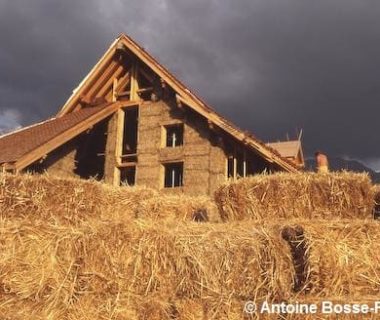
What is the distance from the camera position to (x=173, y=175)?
1983 cm

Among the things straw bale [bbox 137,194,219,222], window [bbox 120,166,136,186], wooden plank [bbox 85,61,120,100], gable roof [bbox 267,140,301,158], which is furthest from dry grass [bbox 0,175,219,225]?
gable roof [bbox 267,140,301,158]

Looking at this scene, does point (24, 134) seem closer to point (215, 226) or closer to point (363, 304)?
point (215, 226)

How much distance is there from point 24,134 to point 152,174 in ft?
17.0

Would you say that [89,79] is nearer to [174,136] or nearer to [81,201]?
[174,136]

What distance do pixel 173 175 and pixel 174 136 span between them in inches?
56.5

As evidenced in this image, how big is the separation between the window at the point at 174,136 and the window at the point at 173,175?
0.77 meters

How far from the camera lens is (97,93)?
22.2 meters

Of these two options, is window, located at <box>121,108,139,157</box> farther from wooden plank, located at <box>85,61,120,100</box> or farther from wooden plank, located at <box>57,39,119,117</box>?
wooden plank, located at <box>57,39,119,117</box>

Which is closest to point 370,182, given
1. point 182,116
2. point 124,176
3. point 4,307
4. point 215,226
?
point 215,226

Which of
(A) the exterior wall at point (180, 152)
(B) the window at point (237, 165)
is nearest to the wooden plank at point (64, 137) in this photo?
(A) the exterior wall at point (180, 152)

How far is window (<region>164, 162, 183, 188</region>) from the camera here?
19.7m

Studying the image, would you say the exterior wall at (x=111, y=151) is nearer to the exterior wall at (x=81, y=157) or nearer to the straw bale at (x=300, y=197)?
the exterior wall at (x=81, y=157)

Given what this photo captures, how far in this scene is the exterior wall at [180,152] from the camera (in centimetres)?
1800

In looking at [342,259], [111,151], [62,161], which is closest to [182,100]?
[111,151]
